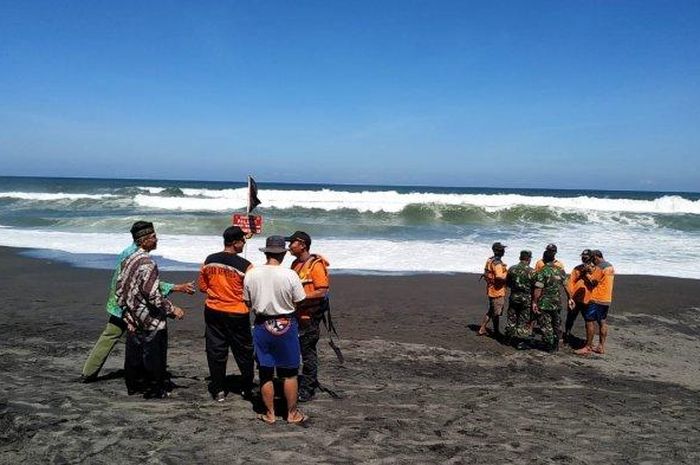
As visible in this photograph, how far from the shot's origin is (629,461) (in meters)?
4.05

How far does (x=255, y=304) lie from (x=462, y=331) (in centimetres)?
487

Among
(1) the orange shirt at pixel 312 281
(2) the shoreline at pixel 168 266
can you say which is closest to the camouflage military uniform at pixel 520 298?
(1) the orange shirt at pixel 312 281

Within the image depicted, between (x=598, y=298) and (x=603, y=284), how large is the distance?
0.22 metres

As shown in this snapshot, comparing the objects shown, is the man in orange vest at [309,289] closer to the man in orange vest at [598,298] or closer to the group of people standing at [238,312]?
the group of people standing at [238,312]

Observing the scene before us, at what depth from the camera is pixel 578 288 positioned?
7.61 metres

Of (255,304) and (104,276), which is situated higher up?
(255,304)

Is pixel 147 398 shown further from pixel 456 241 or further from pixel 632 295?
pixel 456 241

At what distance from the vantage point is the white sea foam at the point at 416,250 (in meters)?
14.5

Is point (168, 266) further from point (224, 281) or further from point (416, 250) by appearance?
point (224, 281)

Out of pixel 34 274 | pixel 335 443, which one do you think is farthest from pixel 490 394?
pixel 34 274

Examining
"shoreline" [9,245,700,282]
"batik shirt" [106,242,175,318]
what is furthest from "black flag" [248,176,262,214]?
"shoreline" [9,245,700,282]

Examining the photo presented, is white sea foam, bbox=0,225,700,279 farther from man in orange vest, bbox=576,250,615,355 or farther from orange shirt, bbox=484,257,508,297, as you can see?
man in orange vest, bbox=576,250,615,355

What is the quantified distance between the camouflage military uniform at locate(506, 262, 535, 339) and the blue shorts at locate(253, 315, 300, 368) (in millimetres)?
4220

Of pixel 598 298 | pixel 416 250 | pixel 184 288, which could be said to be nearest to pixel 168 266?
pixel 416 250
